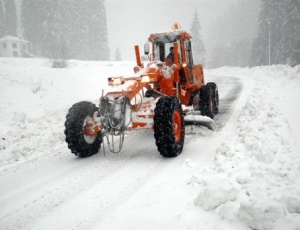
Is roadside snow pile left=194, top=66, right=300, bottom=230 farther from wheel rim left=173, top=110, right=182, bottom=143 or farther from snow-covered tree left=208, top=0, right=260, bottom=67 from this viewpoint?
snow-covered tree left=208, top=0, right=260, bottom=67

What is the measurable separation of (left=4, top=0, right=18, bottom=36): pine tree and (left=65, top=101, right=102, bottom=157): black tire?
2957 inches

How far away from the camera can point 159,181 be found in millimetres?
4633

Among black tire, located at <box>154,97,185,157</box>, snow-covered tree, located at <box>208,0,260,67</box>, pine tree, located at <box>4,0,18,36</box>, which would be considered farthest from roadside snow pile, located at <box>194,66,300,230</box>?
pine tree, located at <box>4,0,18,36</box>

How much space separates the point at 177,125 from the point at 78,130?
2.01 meters

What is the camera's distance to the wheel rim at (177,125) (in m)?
6.03

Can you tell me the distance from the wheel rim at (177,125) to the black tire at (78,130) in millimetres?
1796

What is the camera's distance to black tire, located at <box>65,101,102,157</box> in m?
5.93

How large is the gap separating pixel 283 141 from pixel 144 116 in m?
2.61

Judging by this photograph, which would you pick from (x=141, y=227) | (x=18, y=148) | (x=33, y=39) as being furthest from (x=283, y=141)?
(x=33, y=39)

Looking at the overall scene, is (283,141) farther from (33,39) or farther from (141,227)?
(33,39)

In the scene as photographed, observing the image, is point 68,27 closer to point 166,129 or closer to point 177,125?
point 177,125

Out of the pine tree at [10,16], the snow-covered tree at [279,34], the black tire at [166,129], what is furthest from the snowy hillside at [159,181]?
the pine tree at [10,16]

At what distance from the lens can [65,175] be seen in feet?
17.2

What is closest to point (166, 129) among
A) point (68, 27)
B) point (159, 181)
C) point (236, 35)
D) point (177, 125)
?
point (177, 125)
